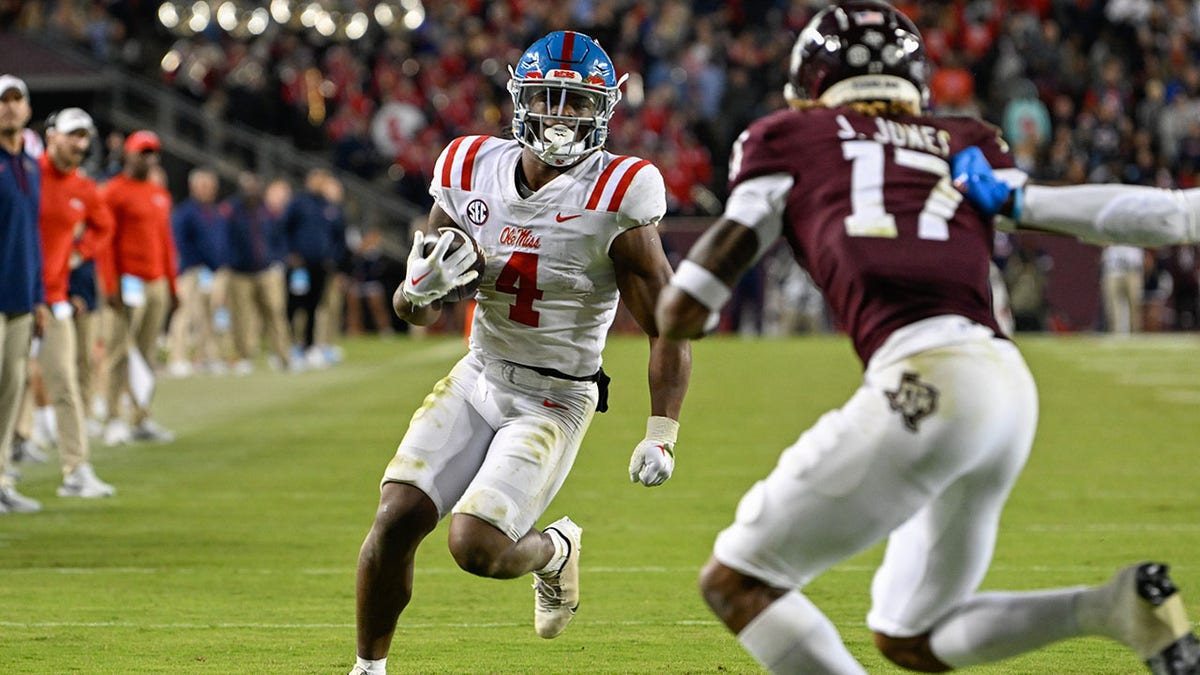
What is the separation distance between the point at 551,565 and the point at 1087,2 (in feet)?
78.4

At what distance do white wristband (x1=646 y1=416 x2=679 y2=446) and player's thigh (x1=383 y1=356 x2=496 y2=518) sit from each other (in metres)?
0.46

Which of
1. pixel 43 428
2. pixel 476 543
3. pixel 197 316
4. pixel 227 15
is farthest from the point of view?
pixel 227 15

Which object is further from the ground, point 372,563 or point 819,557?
point 819,557

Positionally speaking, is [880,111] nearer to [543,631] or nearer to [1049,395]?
[543,631]

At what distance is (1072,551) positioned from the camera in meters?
7.29

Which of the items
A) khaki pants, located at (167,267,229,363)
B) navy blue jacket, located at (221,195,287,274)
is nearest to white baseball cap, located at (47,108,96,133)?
khaki pants, located at (167,267,229,363)

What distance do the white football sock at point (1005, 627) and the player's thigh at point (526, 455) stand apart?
1448mm

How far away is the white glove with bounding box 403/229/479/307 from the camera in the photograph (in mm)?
4582

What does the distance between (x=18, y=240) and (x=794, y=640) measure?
5.52 m

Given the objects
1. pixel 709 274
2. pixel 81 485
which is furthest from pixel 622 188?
pixel 81 485

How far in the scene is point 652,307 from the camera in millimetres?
4945

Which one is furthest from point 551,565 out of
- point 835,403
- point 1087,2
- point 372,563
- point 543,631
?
point 1087,2

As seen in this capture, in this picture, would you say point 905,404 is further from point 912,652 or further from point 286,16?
point 286,16

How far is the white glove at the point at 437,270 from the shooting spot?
458 centimetres
